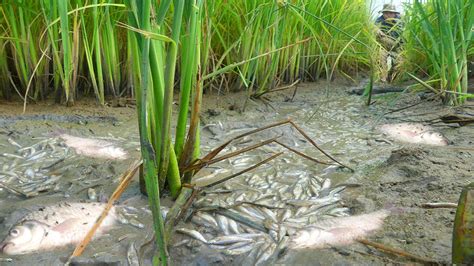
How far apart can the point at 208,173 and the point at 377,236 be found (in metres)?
0.50

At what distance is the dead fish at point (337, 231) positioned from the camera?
87 centimetres

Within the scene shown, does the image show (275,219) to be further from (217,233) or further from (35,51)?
(35,51)

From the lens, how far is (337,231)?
912mm

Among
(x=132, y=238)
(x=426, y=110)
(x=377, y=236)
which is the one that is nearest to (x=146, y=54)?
(x=132, y=238)

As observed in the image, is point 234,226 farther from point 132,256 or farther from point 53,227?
point 53,227

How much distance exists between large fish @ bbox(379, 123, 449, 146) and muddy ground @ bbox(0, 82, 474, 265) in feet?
0.12

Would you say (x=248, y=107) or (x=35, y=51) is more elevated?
(x=35, y=51)

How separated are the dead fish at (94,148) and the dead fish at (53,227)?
36cm

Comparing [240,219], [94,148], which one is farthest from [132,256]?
[94,148]

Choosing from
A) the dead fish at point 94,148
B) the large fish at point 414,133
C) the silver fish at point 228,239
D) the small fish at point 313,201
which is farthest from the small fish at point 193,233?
the large fish at point 414,133

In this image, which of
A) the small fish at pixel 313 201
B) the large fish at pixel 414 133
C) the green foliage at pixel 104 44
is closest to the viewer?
the small fish at pixel 313 201

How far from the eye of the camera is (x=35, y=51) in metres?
1.91

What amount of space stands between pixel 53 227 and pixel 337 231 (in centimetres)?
54

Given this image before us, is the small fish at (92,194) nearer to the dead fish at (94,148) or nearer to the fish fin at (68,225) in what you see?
the fish fin at (68,225)
